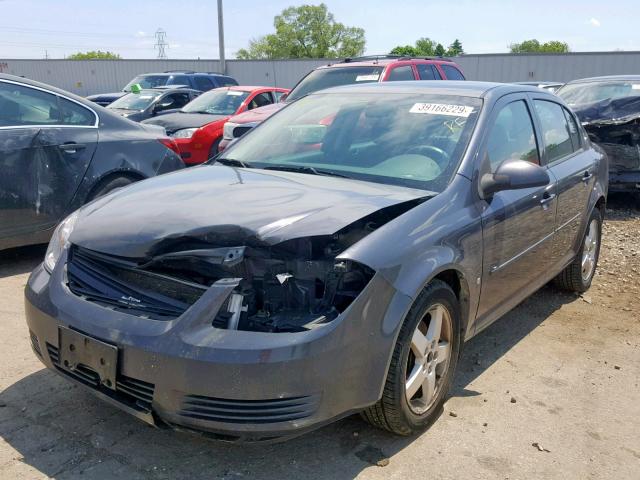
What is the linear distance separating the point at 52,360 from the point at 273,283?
107cm

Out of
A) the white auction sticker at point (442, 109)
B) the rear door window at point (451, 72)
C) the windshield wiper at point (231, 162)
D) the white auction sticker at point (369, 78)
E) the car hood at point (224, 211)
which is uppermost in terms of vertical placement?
the rear door window at point (451, 72)

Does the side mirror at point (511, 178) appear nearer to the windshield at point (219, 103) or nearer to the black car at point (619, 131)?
the black car at point (619, 131)

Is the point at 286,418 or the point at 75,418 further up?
the point at 286,418

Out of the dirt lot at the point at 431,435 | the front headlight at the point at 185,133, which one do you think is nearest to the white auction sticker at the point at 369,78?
the front headlight at the point at 185,133

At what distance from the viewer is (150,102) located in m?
13.1

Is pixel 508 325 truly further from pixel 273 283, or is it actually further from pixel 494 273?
pixel 273 283

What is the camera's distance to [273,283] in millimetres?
2602

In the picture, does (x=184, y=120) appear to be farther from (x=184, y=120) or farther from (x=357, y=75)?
(x=357, y=75)

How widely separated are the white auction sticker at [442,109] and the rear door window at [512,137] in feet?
0.62

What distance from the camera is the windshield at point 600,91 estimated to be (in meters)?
8.62

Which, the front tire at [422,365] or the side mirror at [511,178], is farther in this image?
the side mirror at [511,178]

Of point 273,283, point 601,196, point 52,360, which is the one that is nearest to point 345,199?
point 273,283

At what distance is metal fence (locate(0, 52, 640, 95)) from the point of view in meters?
27.9

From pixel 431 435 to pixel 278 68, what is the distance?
31805mm
